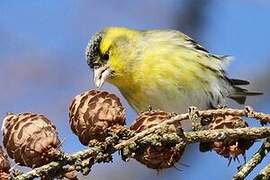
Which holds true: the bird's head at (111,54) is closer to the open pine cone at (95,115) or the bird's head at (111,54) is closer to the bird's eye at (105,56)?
the bird's eye at (105,56)

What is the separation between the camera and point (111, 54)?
8.33ft

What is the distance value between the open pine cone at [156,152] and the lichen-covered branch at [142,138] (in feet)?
0.04

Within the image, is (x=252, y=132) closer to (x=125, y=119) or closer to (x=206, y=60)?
(x=125, y=119)

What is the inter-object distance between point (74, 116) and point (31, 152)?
94 mm

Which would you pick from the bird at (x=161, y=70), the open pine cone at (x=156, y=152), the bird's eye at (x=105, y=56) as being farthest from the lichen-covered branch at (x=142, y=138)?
the bird's eye at (x=105, y=56)

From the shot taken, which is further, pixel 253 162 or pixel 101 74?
pixel 101 74

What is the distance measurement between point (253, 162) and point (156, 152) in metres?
0.11

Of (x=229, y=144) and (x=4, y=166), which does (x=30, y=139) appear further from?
(x=229, y=144)

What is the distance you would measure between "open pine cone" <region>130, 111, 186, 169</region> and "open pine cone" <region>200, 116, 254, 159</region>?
0.18 feet

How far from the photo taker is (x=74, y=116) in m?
0.79

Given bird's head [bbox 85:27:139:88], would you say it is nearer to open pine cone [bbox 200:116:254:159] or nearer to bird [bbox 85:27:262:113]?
bird [bbox 85:27:262:113]

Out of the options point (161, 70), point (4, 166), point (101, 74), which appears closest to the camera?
point (4, 166)

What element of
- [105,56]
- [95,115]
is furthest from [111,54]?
[95,115]

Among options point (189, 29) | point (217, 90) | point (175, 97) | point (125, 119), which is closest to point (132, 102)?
point (175, 97)
